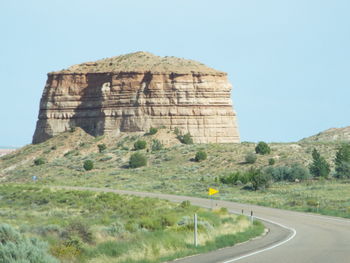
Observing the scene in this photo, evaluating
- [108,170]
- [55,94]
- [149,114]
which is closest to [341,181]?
[108,170]

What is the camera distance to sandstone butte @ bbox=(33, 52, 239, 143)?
8831 centimetres

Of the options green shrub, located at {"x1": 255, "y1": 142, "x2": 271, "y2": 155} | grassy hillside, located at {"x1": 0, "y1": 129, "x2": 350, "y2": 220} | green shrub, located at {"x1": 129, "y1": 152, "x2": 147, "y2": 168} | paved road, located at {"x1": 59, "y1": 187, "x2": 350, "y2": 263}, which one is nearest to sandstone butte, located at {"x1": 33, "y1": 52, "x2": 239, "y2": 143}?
grassy hillside, located at {"x1": 0, "y1": 129, "x2": 350, "y2": 220}

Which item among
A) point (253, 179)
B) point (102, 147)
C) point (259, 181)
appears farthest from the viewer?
point (102, 147)

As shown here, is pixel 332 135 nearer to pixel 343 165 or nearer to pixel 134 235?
pixel 343 165

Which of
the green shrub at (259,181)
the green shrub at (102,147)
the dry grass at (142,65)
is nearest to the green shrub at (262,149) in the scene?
the dry grass at (142,65)

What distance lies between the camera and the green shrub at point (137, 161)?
78188 mm

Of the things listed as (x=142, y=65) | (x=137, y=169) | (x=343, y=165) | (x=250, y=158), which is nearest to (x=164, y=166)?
(x=137, y=169)

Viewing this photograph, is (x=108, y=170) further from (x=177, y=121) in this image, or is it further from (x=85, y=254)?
(x=85, y=254)

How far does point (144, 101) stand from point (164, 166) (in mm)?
14043

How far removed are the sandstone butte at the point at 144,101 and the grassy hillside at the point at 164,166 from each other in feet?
6.82

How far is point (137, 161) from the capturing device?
78250mm

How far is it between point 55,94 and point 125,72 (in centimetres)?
→ 1123

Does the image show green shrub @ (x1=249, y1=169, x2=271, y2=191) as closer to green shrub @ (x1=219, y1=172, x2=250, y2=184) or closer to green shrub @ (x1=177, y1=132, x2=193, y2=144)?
green shrub @ (x1=219, y1=172, x2=250, y2=184)

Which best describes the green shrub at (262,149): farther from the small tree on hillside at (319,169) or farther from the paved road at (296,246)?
the paved road at (296,246)
